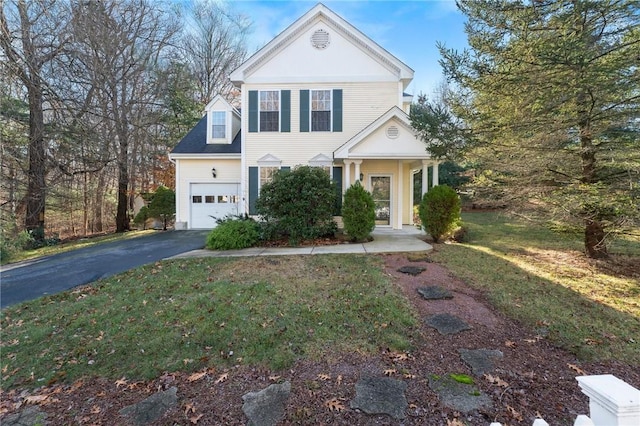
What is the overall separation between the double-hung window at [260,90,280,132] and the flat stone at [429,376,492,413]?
10728 mm

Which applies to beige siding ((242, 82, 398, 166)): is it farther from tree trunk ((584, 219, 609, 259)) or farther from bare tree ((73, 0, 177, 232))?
tree trunk ((584, 219, 609, 259))

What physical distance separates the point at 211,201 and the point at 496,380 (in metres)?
12.7

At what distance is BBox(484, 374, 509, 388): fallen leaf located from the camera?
3060 mm

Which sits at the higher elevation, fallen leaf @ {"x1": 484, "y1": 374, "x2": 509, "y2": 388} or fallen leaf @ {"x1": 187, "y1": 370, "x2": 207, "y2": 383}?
fallen leaf @ {"x1": 484, "y1": 374, "x2": 509, "y2": 388}

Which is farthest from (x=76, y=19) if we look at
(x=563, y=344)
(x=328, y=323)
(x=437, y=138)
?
(x=563, y=344)

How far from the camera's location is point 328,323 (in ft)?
14.1

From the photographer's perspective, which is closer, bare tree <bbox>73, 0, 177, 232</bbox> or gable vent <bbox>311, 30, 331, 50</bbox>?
gable vent <bbox>311, 30, 331, 50</bbox>

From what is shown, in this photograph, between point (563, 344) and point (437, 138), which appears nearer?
point (563, 344)

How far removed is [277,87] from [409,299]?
32.7 ft

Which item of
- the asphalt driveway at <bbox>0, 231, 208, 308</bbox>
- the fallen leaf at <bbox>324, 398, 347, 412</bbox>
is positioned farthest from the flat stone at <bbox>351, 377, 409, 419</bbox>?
the asphalt driveway at <bbox>0, 231, 208, 308</bbox>

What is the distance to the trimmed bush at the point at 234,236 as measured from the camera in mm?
8891

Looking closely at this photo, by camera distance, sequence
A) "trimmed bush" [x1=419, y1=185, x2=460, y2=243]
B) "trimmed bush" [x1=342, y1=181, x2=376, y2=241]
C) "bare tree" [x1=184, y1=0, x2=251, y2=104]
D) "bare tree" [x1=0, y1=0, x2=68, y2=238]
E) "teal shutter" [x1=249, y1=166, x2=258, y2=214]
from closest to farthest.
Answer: "trimmed bush" [x1=419, y1=185, x2=460, y2=243], "trimmed bush" [x1=342, y1=181, x2=376, y2=241], "bare tree" [x1=0, y1=0, x2=68, y2=238], "teal shutter" [x1=249, y1=166, x2=258, y2=214], "bare tree" [x1=184, y1=0, x2=251, y2=104]

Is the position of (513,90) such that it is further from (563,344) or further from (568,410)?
(568,410)

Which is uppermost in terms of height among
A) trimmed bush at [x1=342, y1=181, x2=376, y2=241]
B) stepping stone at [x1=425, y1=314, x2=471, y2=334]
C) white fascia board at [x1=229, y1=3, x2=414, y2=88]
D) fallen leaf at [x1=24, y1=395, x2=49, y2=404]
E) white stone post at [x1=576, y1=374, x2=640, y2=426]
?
white fascia board at [x1=229, y1=3, x2=414, y2=88]
